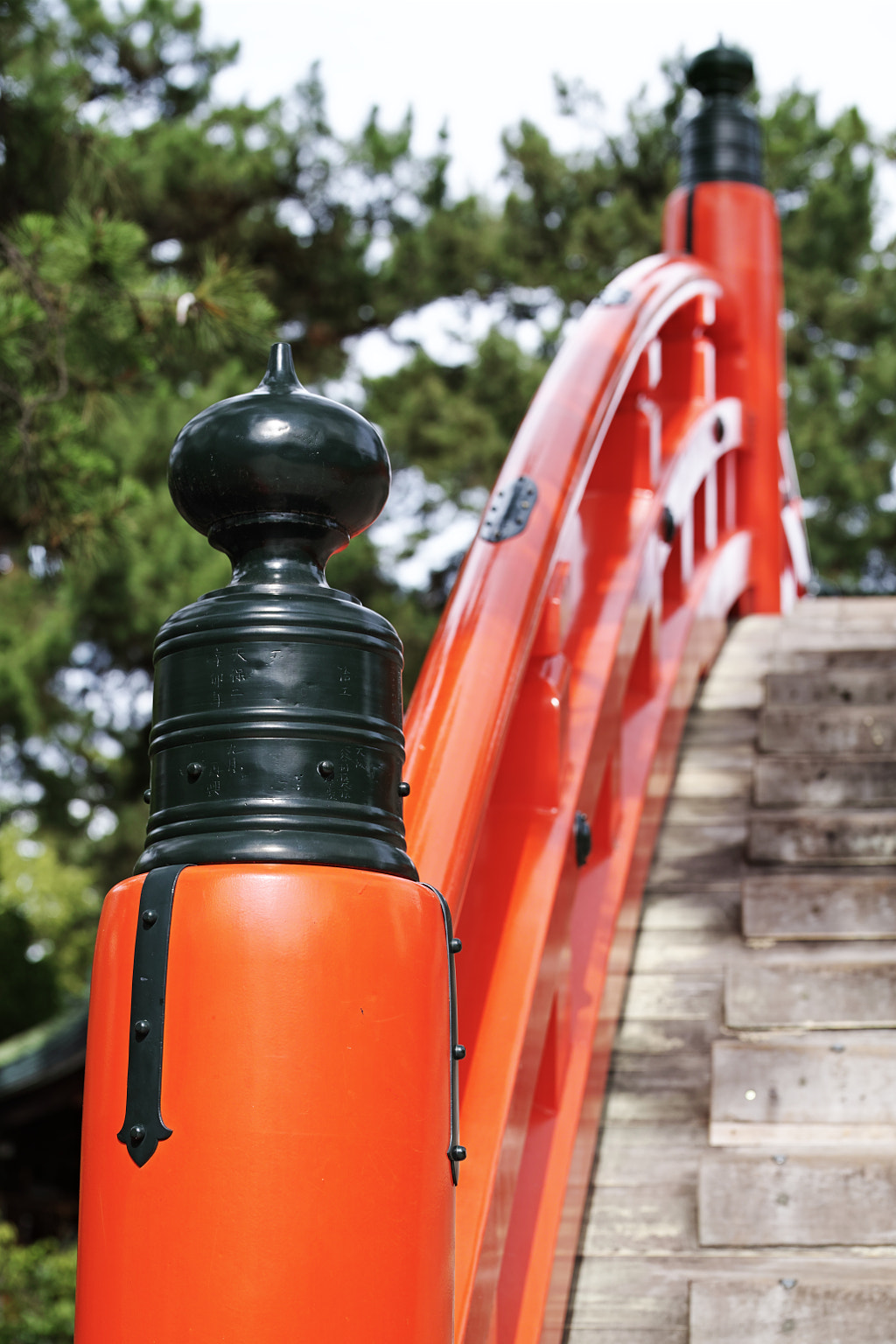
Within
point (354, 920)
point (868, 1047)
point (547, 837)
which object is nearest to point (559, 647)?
point (547, 837)

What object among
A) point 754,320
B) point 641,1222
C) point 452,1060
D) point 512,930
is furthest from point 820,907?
point 754,320

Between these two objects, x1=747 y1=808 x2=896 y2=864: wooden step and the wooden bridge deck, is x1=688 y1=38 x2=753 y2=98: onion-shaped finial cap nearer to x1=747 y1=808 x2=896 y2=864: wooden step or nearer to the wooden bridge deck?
the wooden bridge deck

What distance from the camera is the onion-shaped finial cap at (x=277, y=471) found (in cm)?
124

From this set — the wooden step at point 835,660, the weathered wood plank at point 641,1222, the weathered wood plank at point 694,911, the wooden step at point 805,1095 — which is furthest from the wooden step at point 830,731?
the weathered wood plank at point 641,1222

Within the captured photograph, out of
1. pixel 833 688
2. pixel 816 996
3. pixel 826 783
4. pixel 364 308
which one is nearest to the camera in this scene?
pixel 816 996

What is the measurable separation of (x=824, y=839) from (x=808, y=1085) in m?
0.66

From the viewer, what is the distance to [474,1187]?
5.52 feet

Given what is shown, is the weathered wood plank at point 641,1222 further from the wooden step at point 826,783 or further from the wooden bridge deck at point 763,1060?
the wooden step at point 826,783

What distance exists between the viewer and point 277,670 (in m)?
1.20

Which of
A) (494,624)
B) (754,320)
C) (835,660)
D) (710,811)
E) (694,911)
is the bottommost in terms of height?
(694,911)

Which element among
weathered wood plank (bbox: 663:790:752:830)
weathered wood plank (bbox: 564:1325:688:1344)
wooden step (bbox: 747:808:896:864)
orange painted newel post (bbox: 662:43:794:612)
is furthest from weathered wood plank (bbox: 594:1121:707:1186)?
orange painted newel post (bbox: 662:43:794:612)

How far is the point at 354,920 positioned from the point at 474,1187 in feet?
2.20

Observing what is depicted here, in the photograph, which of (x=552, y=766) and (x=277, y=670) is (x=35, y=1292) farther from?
(x=277, y=670)

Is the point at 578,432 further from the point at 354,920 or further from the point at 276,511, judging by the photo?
the point at 354,920
